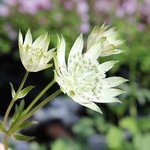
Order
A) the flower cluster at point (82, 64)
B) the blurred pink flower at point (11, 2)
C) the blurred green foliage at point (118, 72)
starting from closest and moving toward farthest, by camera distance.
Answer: the flower cluster at point (82, 64) < the blurred green foliage at point (118, 72) < the blurred pink flower at point (11, 2)

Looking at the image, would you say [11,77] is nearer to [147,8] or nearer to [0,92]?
[0,92]

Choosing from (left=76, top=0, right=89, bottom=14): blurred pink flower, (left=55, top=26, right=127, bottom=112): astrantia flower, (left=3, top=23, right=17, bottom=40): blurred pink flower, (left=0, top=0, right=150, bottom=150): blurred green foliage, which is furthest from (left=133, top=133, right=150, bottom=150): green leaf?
(left=55, top=26, right=127, bottom=112): astrantia flower

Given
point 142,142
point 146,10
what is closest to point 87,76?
point 142,142

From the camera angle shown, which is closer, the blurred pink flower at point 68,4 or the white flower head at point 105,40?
the white flower head at point 105,40

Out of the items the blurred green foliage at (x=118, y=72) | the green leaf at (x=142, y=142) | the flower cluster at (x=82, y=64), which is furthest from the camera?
the blurred green foliage at (x=118, y=72)

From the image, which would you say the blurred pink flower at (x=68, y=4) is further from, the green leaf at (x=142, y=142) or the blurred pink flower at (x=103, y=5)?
the green leaf at (x=142, y=142)

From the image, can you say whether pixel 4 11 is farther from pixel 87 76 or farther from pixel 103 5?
pixel 87 76

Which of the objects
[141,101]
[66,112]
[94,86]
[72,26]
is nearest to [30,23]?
[72,26]

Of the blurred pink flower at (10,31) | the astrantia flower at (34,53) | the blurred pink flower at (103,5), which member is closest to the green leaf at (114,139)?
the blurred pink flower at (103,5)
